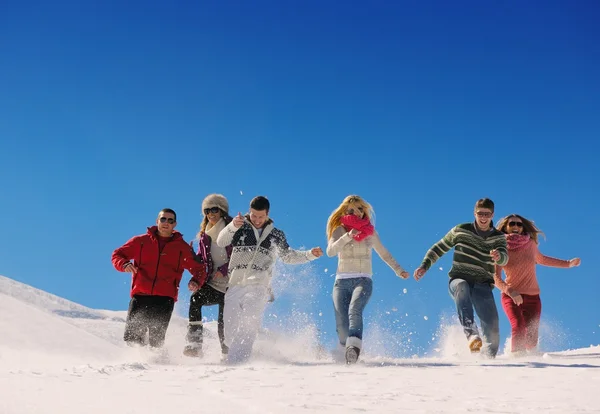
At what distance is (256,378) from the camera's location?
19.4 ft

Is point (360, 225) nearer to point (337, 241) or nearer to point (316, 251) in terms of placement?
point (337, 241)

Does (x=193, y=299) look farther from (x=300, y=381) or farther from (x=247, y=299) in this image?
(x=300, y=381)

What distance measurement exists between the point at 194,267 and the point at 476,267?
3868 mm

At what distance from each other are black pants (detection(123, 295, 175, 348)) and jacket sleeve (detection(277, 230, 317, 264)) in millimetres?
1713

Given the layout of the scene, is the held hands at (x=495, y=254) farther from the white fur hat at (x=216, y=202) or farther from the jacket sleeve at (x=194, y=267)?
the jacket sleeve at (x=194, y=267)

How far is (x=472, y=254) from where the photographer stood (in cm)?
915

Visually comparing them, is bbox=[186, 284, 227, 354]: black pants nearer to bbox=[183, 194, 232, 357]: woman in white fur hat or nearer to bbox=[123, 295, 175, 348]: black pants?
bbox=[183, 194, 232, 357]: woman in white fur hat

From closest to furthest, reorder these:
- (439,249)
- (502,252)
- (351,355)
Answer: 1. (351,355)
2. (502,252)
3. (439,249)

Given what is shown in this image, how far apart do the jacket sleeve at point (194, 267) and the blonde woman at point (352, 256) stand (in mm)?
1684

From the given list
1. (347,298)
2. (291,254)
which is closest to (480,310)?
(347,298)

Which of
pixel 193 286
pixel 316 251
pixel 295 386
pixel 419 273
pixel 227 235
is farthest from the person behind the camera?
pixel 419 273

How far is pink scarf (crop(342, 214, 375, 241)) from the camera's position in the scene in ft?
27.6

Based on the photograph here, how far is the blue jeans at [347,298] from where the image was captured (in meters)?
8.06

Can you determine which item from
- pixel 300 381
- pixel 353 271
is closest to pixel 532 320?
pixel 353 271
